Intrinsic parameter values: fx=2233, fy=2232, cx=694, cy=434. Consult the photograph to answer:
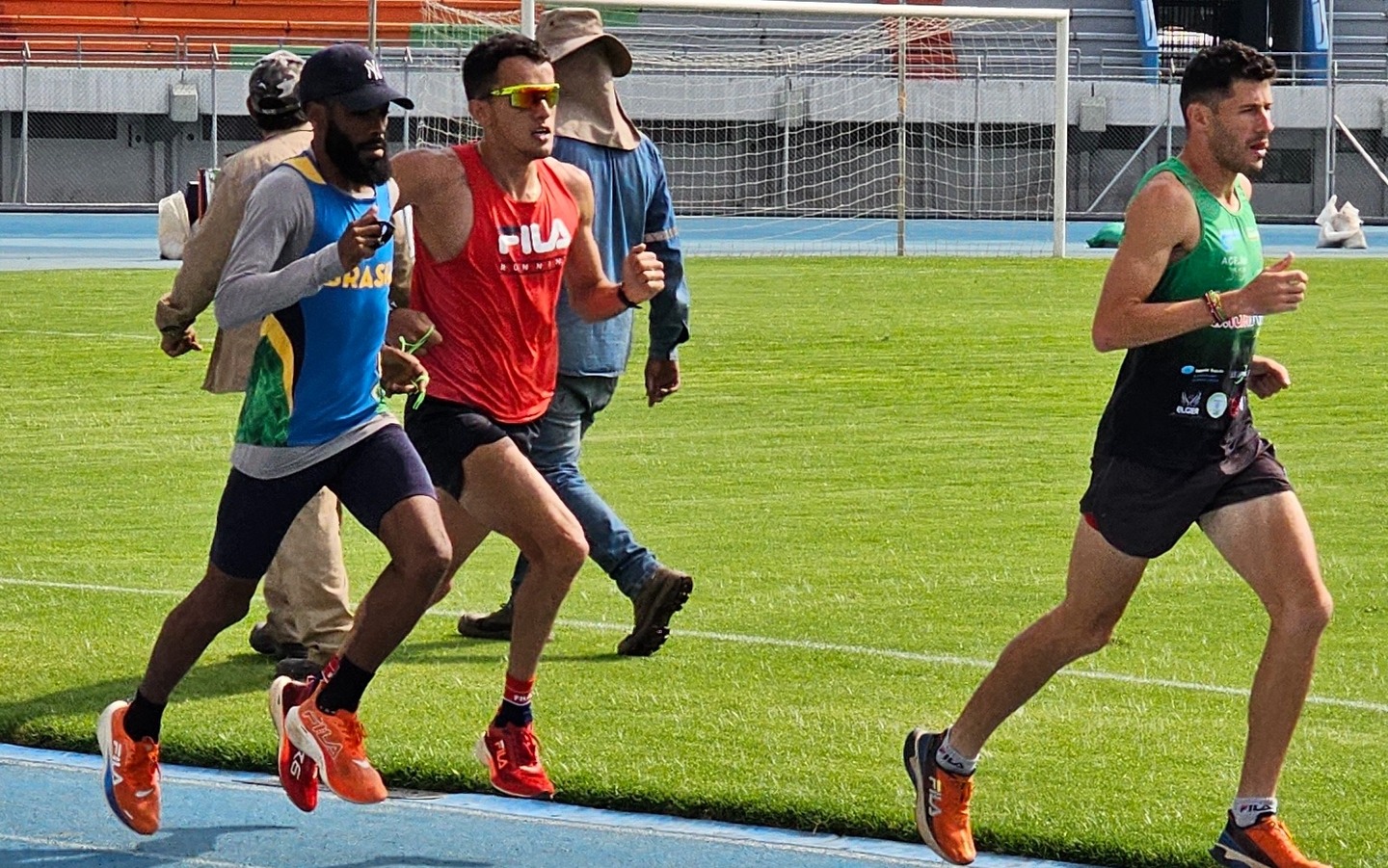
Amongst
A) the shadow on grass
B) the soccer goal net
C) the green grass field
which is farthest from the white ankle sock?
the soccer goal net

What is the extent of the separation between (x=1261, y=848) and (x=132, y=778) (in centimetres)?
265

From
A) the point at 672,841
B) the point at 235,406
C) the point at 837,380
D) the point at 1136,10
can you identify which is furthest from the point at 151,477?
the point at 1136,10

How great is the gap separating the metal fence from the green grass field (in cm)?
2075

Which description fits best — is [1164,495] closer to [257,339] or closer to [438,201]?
[438,201]

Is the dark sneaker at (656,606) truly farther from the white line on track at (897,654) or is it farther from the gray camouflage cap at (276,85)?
the gray camouflage cap at (276,85)

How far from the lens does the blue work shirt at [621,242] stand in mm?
7605

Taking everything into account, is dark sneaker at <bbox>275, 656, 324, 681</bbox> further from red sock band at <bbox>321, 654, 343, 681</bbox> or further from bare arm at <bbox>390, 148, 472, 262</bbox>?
bare arm at <bbox>390, 148, 472, 262</bbox>

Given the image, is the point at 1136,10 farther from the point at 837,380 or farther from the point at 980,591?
the point at 980,591

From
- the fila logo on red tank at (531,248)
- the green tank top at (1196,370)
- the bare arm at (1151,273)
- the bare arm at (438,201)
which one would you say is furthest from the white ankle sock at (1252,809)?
the bare arm at (438,201)

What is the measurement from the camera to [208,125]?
126 feet

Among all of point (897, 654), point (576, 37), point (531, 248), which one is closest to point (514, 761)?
point (531, 248)

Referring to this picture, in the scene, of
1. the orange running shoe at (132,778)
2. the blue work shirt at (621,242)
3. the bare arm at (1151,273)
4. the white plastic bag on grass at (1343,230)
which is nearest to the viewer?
the bare arm at (1151,273)

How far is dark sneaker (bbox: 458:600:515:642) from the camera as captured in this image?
7.95 meters

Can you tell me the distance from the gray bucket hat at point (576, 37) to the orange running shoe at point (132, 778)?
3124 millimetres
